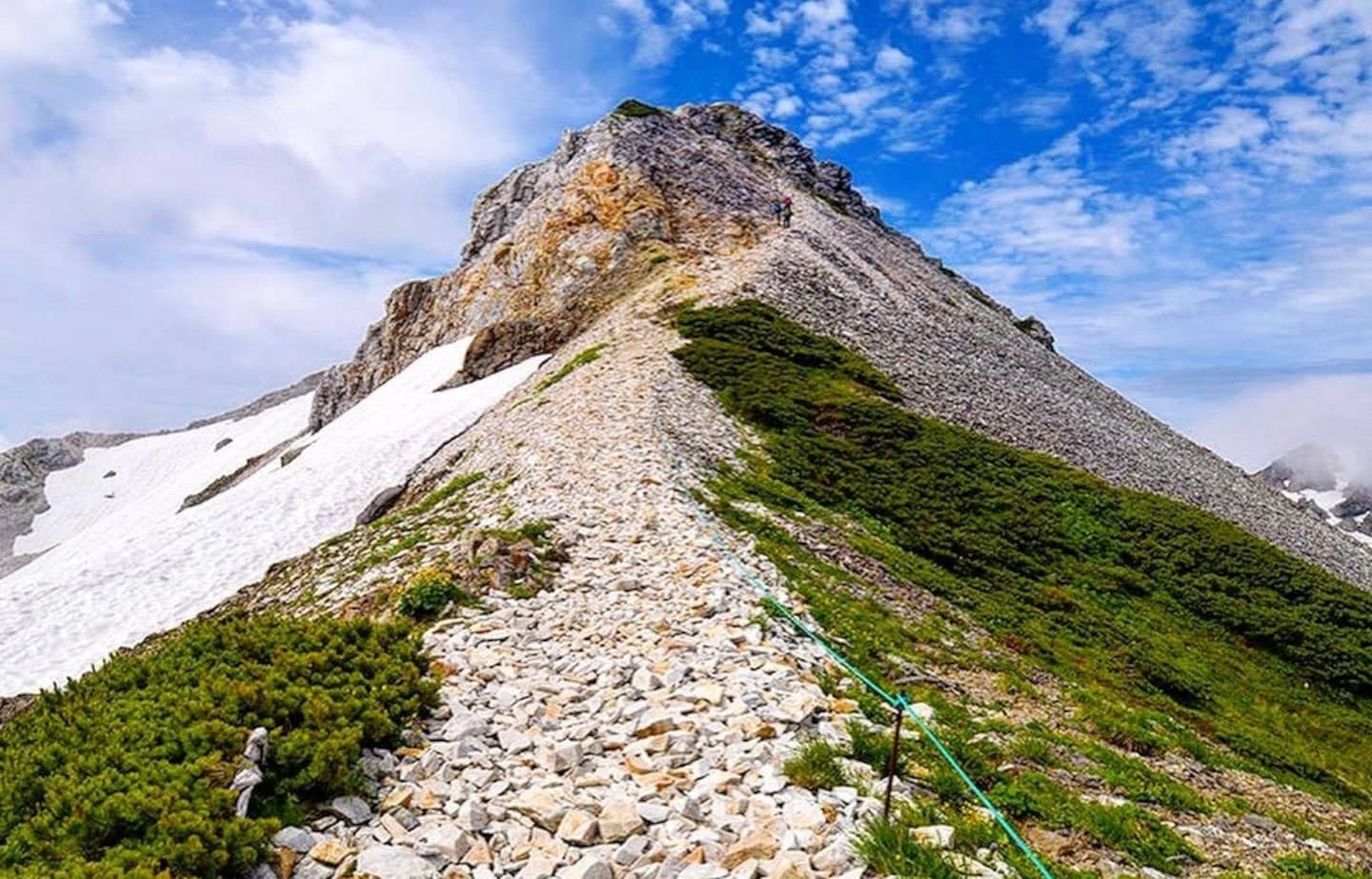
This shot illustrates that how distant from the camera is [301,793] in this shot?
27.7 feet

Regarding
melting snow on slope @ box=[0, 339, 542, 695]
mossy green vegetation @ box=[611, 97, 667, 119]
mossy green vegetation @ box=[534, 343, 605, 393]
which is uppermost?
mossy green vegetation @ box=[611, 97, 667, 119]

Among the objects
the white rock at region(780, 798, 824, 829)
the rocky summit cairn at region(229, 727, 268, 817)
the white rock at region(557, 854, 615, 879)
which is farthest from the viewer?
the rocky summit cairn at region(229, 727, 268, 817)

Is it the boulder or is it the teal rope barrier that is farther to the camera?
the boulder

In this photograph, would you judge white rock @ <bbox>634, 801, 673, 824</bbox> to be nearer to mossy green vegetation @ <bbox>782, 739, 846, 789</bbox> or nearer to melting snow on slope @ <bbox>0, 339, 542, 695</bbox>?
mossy green vegetation @ <bbox>782, 739, 846, 789</bbox>

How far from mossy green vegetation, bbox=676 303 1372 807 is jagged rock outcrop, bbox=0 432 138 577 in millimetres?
85674

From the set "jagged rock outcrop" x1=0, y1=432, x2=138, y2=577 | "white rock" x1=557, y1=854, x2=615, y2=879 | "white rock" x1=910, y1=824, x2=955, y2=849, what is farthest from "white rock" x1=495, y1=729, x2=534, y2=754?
"jagged rock outcrop" x1=0, y1=432, x2=138, y2=577

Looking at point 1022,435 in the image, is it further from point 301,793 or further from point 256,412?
point 256,412

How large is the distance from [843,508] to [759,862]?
1913 cm

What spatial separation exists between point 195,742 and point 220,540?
77.6ft

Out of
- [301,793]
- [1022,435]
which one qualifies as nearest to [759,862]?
[301,793]

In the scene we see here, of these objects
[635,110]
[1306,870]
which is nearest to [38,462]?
[635,110]

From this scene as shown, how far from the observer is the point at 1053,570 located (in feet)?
89.7

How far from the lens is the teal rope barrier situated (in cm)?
789

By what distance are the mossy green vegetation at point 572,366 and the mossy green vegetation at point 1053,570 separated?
450cm
